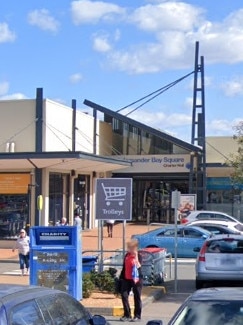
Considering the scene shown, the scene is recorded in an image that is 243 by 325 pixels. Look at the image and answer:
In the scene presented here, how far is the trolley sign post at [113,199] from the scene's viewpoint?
1753 centimetres

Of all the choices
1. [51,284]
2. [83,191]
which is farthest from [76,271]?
[83,191]

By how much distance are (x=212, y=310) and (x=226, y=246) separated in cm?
1156

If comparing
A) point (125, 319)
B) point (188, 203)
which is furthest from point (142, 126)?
point (125, 319)

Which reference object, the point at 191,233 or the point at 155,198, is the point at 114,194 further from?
the point at 155,198

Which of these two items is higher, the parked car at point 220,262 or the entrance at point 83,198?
the entrance at point 83,198

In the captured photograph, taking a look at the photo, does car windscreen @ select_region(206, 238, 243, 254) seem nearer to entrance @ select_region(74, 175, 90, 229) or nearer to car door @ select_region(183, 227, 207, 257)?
car door @ select_region(183, 227, 207, 257)

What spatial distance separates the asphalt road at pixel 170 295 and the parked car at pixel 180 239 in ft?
3.66

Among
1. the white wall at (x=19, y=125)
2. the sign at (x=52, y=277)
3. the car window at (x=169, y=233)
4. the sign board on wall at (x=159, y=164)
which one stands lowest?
the sign at (x=52, y=277)

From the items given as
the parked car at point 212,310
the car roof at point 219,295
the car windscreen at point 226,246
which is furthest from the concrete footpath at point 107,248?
the parked car at point 212,310

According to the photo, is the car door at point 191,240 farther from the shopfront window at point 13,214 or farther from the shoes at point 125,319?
the shoes at point 125,319

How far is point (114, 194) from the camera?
17703 mm

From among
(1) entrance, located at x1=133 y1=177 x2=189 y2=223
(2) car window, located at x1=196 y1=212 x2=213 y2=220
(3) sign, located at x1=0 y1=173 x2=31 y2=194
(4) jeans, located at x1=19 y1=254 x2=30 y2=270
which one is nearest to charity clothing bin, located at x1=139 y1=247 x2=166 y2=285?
(4) jeans, located at x1=19 y1=254 x2=30 y2=270

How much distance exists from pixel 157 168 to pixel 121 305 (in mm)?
32193

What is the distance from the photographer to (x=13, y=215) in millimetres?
33125
